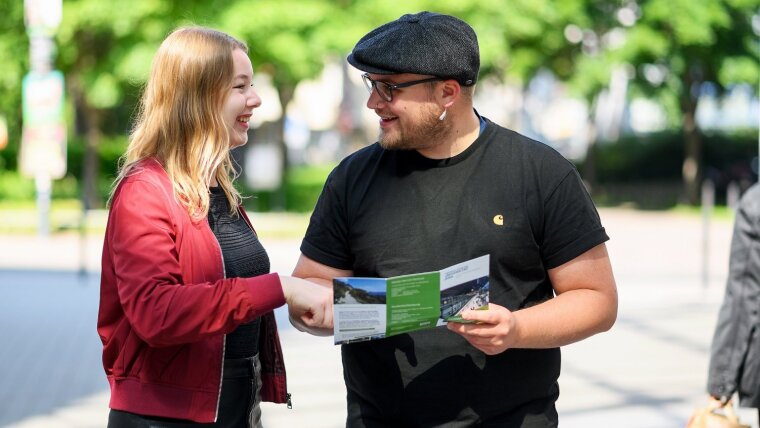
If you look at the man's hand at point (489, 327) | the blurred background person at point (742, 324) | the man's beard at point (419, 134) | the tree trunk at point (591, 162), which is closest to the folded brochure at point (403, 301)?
the man's hand at point (489, 327)

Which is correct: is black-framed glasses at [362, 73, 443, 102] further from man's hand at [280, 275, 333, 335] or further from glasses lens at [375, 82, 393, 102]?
man's hand at [280, 275, 333, 335]

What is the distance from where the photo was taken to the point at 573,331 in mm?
3527

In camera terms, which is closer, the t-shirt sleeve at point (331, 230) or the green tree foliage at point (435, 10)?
the t-shirt sleeve at point (331, 230)

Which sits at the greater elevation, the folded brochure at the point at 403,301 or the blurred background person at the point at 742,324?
the folded brochure at the point at 403,301

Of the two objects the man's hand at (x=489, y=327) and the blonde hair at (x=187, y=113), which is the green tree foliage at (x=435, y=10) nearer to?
the blonde hair at (x=187, y=113)

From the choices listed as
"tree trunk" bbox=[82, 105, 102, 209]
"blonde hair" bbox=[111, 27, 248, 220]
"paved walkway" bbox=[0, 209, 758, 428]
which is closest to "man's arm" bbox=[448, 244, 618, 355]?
"blonde hair" bbox=[111, 27, 248, 220]

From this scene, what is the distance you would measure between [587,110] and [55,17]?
53.5ft

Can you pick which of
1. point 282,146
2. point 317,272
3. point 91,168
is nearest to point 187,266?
point 317,272

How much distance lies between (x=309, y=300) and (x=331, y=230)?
362 mm

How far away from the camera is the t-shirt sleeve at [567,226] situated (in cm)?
354

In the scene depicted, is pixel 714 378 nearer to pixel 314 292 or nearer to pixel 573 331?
pixel 573 331

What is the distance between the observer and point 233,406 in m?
3.69

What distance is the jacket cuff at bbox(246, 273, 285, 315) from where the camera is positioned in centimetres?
334

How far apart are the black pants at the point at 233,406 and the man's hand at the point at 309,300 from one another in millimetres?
362
